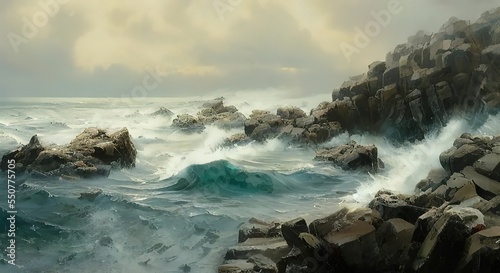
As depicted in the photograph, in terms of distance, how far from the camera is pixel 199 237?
36.8 ft

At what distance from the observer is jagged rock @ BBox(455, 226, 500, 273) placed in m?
6.40

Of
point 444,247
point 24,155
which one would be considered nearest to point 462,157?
point 444,247

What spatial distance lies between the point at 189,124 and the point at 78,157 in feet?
90.6

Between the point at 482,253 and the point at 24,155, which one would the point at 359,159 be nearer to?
the point at 482,253

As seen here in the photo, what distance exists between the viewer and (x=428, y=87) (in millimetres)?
27062

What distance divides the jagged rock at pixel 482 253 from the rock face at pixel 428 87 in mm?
20568

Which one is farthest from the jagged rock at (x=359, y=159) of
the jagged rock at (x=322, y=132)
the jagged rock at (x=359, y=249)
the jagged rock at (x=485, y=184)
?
the jagged rock at (x=359, y=249)

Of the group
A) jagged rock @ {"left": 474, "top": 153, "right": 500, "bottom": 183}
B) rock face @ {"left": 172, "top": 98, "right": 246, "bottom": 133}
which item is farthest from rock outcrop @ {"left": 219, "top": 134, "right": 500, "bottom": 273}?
rock face @ {"left": 172, "top": 98, "right": 246, "bottom": 133}

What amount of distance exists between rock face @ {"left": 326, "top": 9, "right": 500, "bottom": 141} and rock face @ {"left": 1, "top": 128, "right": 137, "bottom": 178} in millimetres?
16059

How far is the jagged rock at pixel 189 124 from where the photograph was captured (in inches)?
1724

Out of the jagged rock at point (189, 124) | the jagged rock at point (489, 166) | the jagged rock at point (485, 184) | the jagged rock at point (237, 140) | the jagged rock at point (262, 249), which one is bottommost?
the jagged rock at point (262, 249)

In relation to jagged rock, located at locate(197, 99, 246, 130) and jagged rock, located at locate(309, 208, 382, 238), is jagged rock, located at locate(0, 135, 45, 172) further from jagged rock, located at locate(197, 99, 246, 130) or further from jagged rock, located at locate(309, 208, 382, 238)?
jagged rock, located at locate(197, 99, 246, 130)

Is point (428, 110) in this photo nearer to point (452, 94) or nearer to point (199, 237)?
point (452, 94)

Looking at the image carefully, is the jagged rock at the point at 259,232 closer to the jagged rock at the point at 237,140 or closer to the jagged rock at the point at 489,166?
the jagged rock at the point at 489,166
